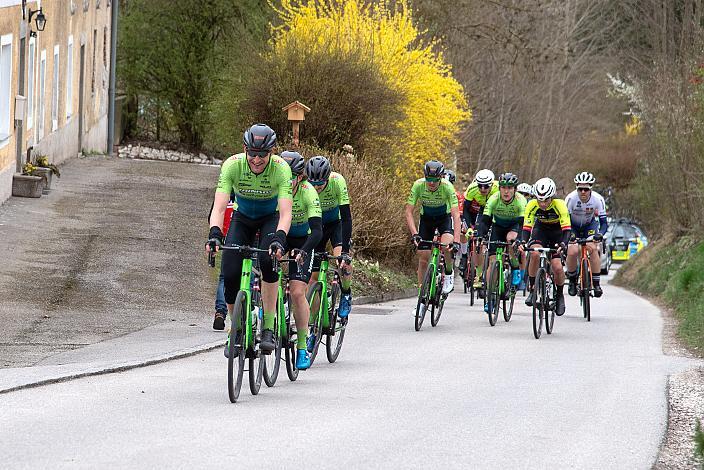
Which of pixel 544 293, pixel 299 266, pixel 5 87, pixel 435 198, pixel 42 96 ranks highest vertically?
pixel 42 96

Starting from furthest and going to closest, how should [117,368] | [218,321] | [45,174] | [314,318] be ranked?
[45,174]
[218,321]
[314,318]
[117,368]

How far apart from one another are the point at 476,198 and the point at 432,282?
14.6 ft

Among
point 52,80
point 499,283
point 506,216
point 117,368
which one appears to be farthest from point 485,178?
point 52,80

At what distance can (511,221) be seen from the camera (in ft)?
59.1

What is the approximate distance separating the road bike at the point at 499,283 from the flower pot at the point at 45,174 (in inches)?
405

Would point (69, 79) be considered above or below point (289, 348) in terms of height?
above

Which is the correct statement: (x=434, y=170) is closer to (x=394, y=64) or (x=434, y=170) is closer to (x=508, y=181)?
(x=508, y=181)

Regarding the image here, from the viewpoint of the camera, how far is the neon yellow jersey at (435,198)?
16.2 metres

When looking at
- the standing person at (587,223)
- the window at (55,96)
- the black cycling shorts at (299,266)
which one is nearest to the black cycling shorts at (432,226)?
the standing person at (587,223)

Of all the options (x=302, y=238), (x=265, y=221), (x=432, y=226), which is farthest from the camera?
(x=432, y=226)

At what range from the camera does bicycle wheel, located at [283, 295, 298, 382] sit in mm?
10664

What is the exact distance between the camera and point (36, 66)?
2594cm

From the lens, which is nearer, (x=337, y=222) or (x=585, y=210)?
(x=337, y=222)

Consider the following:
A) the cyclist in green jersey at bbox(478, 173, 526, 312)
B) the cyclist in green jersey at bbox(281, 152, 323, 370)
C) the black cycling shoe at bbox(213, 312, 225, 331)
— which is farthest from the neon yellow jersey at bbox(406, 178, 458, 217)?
the cyclist in green jersey at bbox(281, 152, 323, 370)
